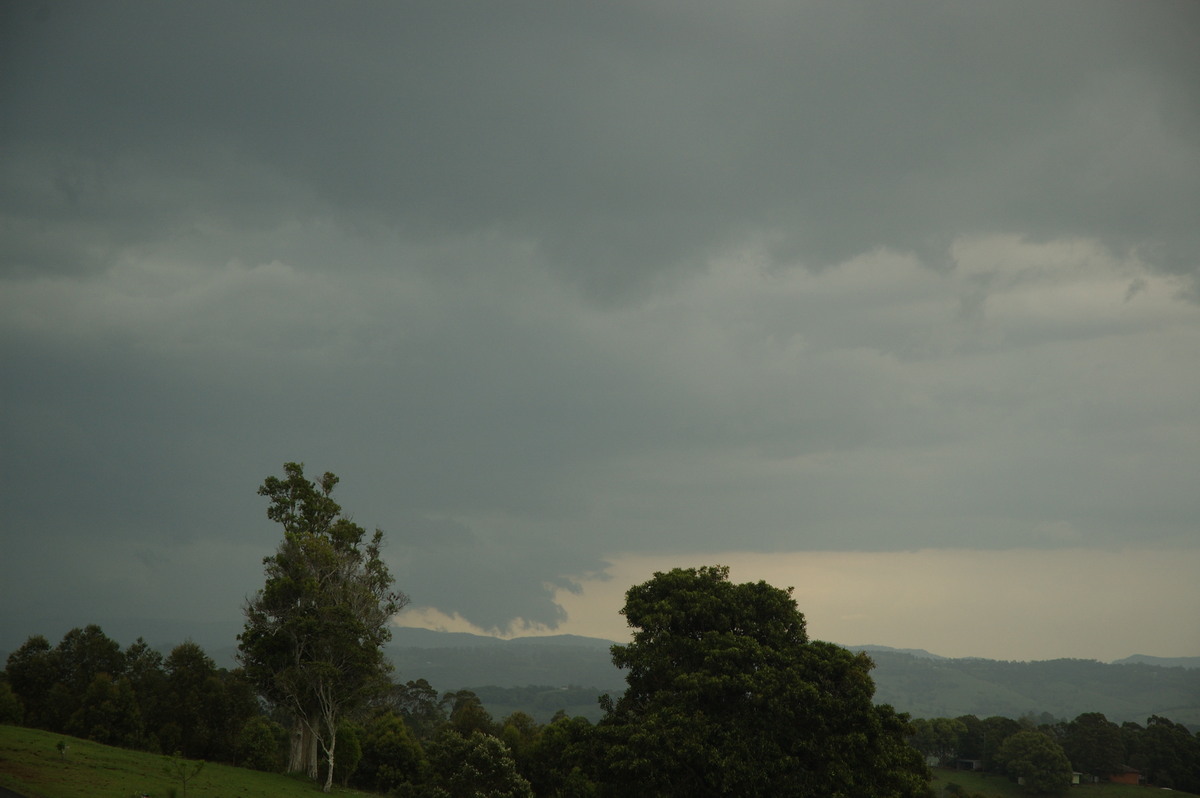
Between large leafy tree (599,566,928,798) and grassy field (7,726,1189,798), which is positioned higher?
large leafy tree (599,566,928,798)

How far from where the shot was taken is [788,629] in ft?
144

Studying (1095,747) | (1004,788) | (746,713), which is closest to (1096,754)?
(1095,747)

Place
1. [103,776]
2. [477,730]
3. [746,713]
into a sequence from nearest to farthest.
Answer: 1. [103,776]
2. [746,713]
3. [477,730]

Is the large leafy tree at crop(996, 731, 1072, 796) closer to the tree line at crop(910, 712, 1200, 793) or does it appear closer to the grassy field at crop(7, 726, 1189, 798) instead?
the tree line at crop(910, 712, 1200, 793)

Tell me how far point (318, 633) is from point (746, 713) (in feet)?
94.5

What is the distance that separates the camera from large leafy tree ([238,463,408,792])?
5062cm

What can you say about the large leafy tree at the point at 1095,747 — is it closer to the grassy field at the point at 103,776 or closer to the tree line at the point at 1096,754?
the tree line at the point at 1096,754

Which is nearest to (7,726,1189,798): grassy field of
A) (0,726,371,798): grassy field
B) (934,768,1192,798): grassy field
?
→ (0,726,371,798): grassy field

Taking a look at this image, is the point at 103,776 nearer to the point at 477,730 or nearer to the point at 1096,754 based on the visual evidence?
the point at 477,730

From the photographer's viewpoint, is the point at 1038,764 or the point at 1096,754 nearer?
the point at 1038,764

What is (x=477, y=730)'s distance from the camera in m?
60.8

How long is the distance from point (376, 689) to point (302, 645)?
19.4 feet

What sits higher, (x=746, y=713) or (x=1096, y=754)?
(x=746, y=713)

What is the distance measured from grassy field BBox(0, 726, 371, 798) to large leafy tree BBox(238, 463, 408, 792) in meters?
5.09
